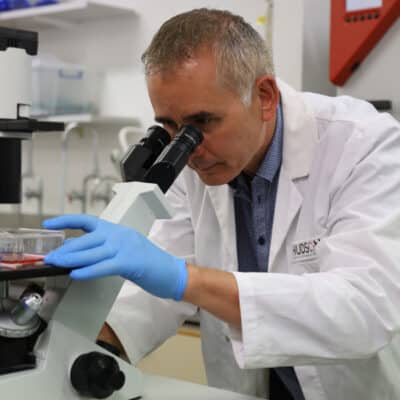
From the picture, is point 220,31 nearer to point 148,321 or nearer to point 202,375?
point 148,321

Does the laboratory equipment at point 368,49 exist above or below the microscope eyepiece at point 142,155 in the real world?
above

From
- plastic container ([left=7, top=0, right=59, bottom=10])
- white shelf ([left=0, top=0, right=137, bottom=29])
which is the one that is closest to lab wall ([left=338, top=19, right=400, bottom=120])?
white shelf ([left=0, top=0, right=137, bottom=29])

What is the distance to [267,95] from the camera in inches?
52.5

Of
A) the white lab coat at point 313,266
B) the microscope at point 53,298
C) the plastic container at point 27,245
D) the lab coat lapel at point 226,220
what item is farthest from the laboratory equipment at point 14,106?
the lab coat lapel at point 226,220

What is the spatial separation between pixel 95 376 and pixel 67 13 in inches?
99.4

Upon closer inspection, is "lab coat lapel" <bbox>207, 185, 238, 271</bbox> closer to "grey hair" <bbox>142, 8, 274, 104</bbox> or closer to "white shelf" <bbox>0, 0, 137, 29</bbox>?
"grey hair" <bbox>142, 8, 274, 104</bbox>

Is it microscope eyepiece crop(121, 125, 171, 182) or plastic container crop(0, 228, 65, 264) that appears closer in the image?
plastic container crop(0, 228, 65, 264)

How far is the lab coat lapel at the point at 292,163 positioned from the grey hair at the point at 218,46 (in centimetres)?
16

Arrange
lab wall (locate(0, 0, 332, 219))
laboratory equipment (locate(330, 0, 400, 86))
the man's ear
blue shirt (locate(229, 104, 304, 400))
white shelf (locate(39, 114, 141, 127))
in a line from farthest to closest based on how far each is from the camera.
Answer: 1. lab wall (locate(0, 0, 332, 219))
2. white shelf (locate(39, 114, 141, 127))
3. laboratory equipment (locate(330, 0, 400, 86))
4. blue shirt (locate(229, 104, 304, 400))
5. the man's ear

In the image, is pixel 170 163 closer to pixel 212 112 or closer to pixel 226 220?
pixel 212 112

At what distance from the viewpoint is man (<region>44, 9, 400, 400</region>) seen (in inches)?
40.7

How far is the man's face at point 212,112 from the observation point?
117 centimetres

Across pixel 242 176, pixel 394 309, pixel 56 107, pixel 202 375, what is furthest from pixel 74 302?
pixel 56 107

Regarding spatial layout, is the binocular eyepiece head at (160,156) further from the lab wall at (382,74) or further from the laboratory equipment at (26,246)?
the lab wall at (382,74)
